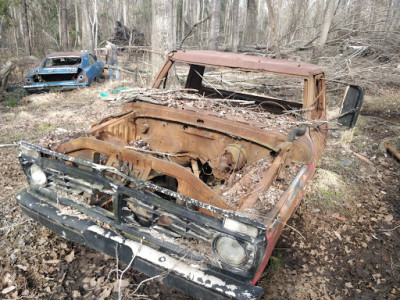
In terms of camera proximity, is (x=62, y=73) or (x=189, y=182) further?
(x=62, y=73)

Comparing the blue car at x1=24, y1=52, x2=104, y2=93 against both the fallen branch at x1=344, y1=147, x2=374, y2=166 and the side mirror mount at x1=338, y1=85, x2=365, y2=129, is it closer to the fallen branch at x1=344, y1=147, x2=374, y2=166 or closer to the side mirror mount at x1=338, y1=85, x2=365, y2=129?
the fallen branch at x1=344, y1=147, x2=374, y2=166

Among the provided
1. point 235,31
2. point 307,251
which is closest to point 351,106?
point 307,251

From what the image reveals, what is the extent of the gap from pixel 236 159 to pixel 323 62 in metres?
8.58

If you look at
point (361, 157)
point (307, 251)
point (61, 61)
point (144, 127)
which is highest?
point (61, 61)

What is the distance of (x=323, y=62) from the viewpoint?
9781 millimetres

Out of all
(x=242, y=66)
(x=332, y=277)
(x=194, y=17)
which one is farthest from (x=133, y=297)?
(x=194, y=17)

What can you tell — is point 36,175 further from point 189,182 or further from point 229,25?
point 229,25

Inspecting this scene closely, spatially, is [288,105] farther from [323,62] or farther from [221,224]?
[323,62]

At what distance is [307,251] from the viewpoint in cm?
319

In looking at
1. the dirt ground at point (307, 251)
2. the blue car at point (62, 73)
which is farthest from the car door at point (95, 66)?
the dirt ground at point (307, 251)

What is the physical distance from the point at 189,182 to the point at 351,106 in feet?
7.01

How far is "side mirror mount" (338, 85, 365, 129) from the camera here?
10.0ft

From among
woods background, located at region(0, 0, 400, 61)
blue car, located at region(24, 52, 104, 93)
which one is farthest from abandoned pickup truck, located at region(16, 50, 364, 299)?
blue car, located at region(24, 52, 104, 93)

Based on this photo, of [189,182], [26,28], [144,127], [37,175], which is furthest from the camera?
[26,28]
